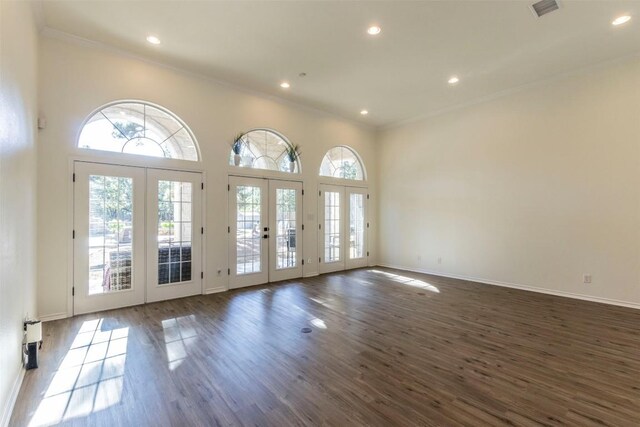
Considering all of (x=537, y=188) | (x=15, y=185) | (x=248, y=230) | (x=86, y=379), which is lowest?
(x=86, y=379)

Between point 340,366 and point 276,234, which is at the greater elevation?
point 276,234

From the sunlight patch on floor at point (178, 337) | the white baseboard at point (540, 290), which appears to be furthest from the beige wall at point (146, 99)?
the white baseboard at point (540, 290)

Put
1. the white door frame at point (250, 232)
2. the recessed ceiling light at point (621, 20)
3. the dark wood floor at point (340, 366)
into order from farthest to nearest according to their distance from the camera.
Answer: the white door frame at point (250, 232), the recessed ceiling light at point (621, 20), the dark wood floor at point (340, 366)

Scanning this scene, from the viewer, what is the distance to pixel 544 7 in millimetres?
3250

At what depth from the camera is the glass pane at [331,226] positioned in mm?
6750

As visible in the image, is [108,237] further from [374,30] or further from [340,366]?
[374,30]

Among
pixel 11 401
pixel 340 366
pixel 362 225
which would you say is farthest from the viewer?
pixel 362 225

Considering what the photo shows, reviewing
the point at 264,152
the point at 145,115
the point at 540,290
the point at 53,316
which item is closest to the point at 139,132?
Answer: the point at 145,115

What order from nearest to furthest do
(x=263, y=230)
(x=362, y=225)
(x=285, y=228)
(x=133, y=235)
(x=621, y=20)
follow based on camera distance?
1. (x=621, y=20)
2. (x=133, y=235)
3. (x=263, y=230)
4. (x=285, y=228)
5. (x=362, y=225)

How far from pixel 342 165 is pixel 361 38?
3535 mm

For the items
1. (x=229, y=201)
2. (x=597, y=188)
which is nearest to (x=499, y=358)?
(x=597, y=188)

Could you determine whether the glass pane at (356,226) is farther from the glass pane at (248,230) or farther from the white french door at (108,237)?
the white french door at (108,237)

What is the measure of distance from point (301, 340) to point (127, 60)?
4.58m

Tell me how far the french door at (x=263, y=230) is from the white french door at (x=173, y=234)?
62 centimetres
